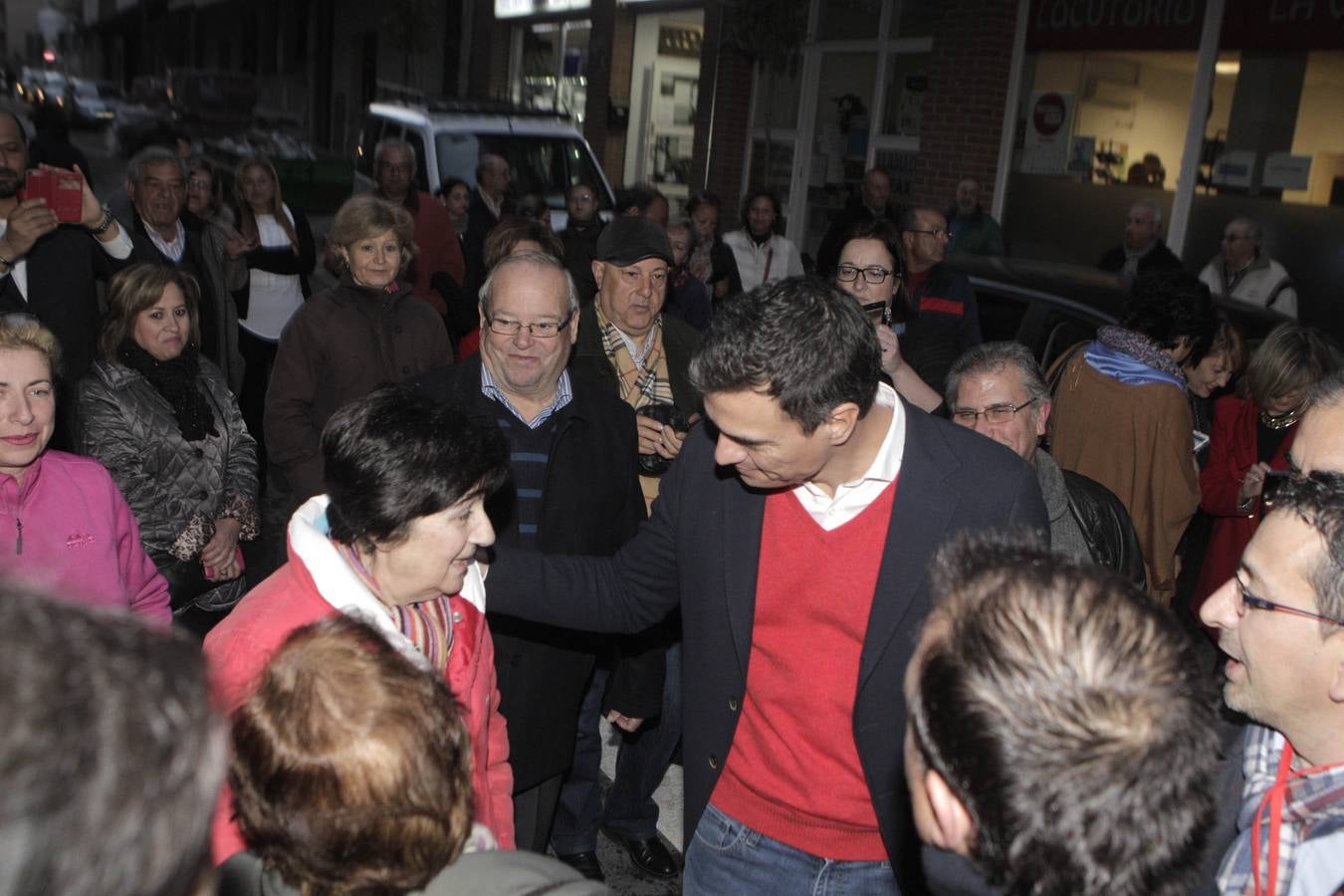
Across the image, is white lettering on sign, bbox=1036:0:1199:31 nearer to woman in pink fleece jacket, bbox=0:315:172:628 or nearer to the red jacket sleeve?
the red jacket sleeve

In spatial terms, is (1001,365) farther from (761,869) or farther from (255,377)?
(255,377)

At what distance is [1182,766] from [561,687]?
2.26 m

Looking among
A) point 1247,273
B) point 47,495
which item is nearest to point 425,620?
point 47,495

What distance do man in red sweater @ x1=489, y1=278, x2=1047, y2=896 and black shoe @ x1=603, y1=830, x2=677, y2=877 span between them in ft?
4.48

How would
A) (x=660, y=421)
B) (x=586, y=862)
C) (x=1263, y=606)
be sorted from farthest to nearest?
(x=586, y=862) → (x=660, y=421) → (x=1263, y=606)

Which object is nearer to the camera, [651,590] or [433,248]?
[651,590]

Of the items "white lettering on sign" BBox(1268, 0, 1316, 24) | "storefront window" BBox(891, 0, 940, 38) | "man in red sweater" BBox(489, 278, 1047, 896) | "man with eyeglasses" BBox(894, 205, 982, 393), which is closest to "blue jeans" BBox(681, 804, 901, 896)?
"man in red sweater" BBox(489, 278, 1047, 896)

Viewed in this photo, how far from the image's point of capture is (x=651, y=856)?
4.05 m

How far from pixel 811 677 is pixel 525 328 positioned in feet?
4.63

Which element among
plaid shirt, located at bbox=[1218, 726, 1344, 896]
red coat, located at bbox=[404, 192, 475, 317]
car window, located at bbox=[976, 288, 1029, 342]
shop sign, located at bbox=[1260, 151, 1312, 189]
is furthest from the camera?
shop sign, located at bbox=[1260, 151, 1312, 189]

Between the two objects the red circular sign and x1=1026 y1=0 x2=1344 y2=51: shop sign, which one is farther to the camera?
the red circular sign

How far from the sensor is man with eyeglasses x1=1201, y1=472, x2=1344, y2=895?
179 centimetres

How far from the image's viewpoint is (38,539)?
119 inches

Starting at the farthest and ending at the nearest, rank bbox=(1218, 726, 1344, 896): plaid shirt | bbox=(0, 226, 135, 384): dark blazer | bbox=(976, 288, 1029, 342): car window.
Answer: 1. bbox=(976, 288, 1029, 342): car window
2. bbox=(0, 226, 135, 384): dark blazer
3. bbox=(1218, 726, 1344, 896): plaid shirt
